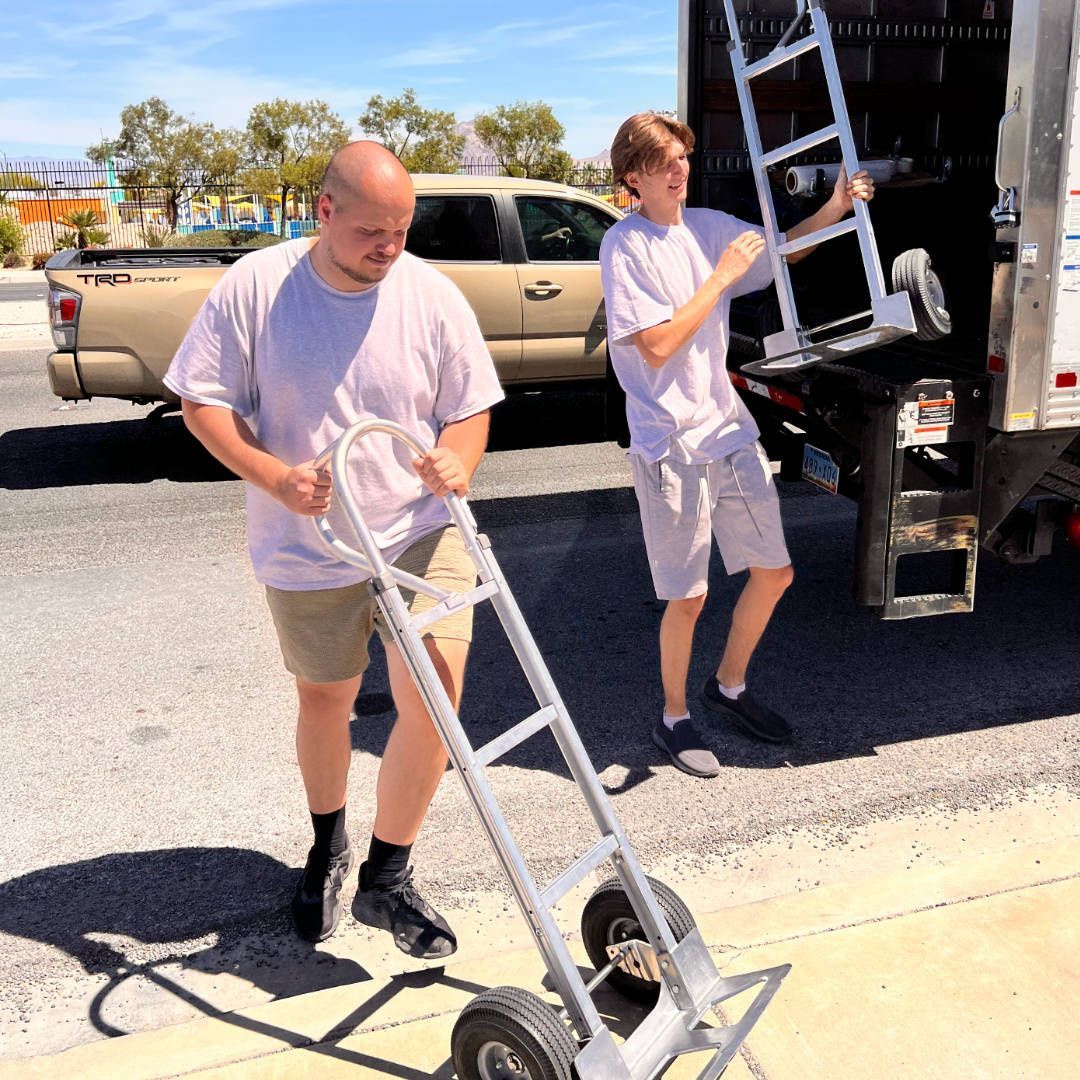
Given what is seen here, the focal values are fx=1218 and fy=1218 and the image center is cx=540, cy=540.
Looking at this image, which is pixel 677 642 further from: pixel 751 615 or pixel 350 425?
pixel 350 425

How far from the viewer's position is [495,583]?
8.38ft

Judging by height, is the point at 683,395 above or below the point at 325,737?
above

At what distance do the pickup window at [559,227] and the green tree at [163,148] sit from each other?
3613cm

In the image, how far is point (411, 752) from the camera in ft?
9.36

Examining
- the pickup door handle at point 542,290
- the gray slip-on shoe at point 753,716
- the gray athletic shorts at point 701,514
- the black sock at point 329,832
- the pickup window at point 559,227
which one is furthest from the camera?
the pickup window at point 559,227

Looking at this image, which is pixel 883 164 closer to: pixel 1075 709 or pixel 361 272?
pixel 1075 709

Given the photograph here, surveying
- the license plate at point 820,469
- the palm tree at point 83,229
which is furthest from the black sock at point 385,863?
the palm tree at point 83,229

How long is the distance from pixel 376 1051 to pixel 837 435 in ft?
8.50

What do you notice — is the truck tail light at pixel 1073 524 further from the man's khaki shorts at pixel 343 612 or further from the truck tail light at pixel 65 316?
the truck tail light at pixel 65 316

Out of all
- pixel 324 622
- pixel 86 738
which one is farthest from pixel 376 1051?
pixel 86 738

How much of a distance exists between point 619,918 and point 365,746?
69.1 inches

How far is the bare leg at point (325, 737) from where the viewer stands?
3016 millimetres

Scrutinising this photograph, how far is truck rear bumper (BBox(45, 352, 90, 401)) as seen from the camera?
798 cm

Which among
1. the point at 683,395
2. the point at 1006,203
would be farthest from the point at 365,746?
the point at 1006,203
